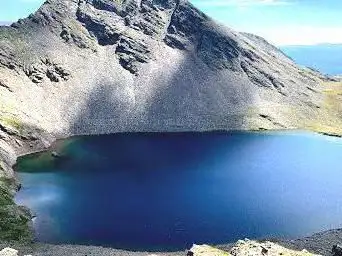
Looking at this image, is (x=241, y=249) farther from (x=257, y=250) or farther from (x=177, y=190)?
(x=177, y=190)

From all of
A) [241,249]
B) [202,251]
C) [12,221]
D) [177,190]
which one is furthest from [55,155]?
[241,249]

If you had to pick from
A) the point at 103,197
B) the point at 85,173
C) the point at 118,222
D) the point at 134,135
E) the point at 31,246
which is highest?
the point at 134,135

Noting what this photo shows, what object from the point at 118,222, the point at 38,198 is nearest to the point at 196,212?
the point at 118,222

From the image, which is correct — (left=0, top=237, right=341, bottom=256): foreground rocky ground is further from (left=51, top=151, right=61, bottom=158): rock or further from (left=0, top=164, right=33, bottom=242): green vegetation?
(left=51, top=151, right=61, bottom=158): rock

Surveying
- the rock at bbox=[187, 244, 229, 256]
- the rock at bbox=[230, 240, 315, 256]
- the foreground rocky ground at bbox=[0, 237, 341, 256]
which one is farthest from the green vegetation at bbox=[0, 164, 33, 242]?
the rock at bbox=[230, 240, 315, 256]

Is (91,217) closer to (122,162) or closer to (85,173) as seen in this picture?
(85,173)

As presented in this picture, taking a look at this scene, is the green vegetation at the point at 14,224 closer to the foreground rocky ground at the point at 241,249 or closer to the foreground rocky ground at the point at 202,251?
the foreground rocky ground at the point at 241,249
